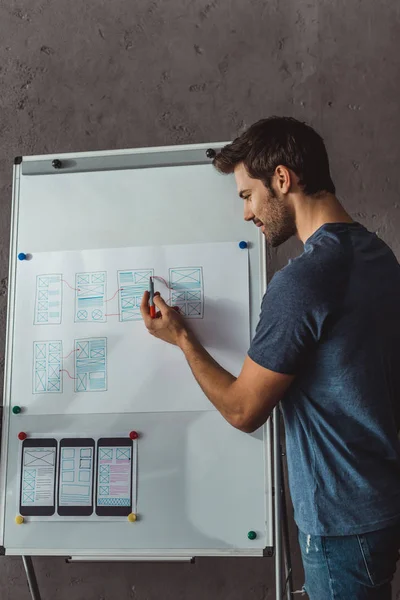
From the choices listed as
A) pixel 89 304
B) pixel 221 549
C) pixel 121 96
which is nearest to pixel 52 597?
pixel 221 549

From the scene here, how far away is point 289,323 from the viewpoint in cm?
110

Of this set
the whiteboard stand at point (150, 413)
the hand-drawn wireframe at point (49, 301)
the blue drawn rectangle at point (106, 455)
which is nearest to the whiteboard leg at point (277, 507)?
the whiteboard stand at point (150, 413)

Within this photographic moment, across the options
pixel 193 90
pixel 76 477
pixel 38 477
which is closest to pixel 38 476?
pixel 38 477

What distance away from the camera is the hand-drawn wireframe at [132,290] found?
63.8 inches

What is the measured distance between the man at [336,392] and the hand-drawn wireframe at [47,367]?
0.59 meters

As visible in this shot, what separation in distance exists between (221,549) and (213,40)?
1652mm

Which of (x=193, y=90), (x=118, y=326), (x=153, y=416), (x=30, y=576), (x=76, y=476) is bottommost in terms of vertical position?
(x=30, y=576)

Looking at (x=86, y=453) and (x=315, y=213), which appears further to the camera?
(x=86, y=453)

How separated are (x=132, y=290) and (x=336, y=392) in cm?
68

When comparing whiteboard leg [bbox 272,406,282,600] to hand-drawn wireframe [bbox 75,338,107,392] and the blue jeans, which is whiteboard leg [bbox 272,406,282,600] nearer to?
the blue jeans

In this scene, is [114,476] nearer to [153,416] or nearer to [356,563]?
[153,416]

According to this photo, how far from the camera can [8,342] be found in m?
1.68

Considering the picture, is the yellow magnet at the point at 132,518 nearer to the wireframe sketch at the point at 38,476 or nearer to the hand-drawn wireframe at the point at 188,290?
the wireframe sketch at the point at 38,476

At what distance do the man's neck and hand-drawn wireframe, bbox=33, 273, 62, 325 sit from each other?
0.72 m
